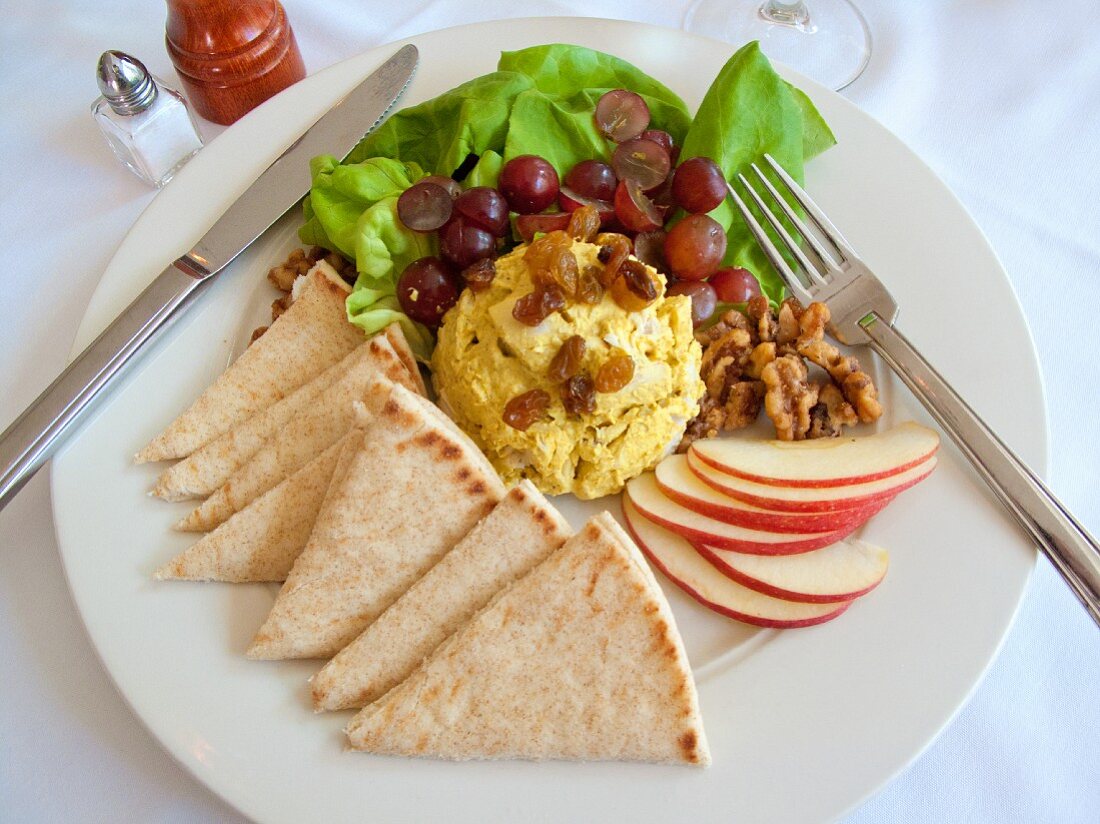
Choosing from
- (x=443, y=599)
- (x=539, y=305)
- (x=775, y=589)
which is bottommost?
(x=775, y=589)

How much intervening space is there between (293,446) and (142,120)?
1485mm

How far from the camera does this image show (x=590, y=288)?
2.27 meters

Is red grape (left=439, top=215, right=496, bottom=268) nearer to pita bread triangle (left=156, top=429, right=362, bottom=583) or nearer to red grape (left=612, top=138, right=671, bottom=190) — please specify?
red grape (left=612, top=138, right=671, bottom=190)

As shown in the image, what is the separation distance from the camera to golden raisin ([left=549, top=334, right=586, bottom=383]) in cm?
222

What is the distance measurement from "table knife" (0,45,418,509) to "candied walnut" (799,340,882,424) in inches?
65.2

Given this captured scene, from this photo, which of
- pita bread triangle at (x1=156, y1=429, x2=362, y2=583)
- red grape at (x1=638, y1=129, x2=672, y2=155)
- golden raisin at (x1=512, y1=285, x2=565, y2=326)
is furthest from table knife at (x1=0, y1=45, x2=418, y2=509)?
golden raisin at (x1=512, y1=285, x2=565, y2=326)

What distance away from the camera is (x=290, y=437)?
2332 mm

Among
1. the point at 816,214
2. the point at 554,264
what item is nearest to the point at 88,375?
the point at 554,264

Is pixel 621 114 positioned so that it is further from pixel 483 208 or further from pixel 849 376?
pixel 849 376

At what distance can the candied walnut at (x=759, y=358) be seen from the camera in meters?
2.49

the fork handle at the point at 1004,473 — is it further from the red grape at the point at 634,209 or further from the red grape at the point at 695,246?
the red grape at the point at 634,209

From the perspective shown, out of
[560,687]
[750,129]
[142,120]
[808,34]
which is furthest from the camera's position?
[808,34]

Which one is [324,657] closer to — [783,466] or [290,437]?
[290,437]

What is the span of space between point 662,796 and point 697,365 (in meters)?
1.14
